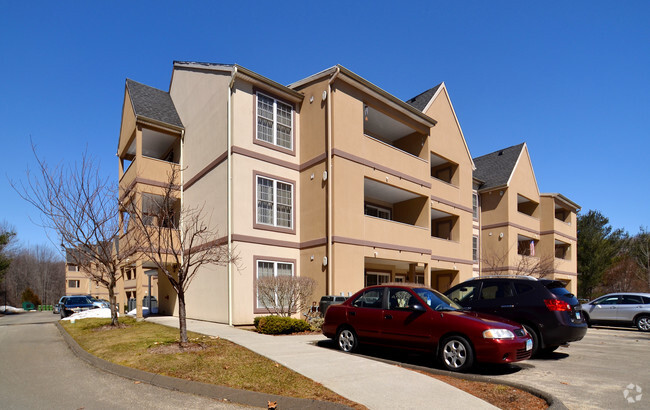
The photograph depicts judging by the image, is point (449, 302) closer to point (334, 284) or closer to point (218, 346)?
point (218, 346)

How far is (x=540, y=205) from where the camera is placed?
120ft

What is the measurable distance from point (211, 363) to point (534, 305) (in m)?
7.29

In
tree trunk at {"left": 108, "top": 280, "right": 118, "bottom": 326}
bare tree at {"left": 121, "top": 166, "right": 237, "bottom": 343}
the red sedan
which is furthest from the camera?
tree trunk at {"left": 108, "top": 280, "right": 118, "bottom": 326}

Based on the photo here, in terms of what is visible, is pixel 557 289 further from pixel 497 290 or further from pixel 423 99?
pixel 423 99

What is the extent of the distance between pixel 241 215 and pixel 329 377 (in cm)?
1047

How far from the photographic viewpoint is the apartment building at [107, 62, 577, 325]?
57.2 feet

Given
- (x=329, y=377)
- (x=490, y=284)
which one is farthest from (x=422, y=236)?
(x=329, y=377)

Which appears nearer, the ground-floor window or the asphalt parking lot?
the asphalt parking lot

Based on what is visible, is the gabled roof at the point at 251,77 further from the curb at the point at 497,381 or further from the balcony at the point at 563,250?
the balcony at the point at 563,250

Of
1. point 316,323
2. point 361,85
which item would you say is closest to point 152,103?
point 361,85

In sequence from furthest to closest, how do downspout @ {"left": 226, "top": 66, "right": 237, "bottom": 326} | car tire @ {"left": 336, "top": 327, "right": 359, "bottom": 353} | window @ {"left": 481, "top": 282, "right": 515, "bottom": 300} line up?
downspout @ {"left": 226, "top": 66, "right": 237, "bottom": 326}, window @ {"left": 481, "top": 282, "right": 515, "bottom": 300}, car tire @ {"left": 336, "top": 327, "right": 359, "bottom": 353}

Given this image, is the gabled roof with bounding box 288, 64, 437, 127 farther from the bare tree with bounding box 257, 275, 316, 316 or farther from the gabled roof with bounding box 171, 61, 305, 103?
the bare tree with bounding box 257, 275, 316, 316

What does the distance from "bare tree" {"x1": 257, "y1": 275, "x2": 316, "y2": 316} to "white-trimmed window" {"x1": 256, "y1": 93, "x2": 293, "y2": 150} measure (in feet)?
19.8

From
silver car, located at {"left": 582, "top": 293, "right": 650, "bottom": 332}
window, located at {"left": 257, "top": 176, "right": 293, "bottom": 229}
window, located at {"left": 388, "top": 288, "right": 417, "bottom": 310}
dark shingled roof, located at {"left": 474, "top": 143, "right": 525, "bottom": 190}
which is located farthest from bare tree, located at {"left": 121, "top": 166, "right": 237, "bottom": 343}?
dark shingled roof, located at {"left": 474, "top": 143, "right": 525, "bottom": 190}
